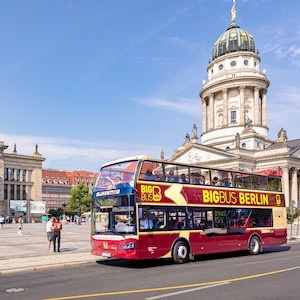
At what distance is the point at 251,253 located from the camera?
2038cm

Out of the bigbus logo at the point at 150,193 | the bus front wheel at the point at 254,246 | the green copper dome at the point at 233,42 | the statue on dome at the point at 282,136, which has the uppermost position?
the green copper dome at the point at 233,42

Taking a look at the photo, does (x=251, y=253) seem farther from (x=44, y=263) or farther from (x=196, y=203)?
(x=44, y=263)

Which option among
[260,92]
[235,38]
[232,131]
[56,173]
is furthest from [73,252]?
[56,173]

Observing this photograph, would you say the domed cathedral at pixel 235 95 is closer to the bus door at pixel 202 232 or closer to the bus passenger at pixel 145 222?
the bus door at pixel 202 232

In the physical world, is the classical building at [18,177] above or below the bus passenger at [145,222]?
above

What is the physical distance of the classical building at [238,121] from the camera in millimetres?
73812

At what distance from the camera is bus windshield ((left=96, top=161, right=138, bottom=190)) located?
621 inches

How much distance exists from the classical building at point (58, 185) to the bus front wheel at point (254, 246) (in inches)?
4908

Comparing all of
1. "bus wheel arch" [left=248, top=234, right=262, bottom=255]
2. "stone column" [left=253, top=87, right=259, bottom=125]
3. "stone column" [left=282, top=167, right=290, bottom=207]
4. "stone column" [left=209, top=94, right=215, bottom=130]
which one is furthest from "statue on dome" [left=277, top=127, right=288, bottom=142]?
"bus wheel arch" [left=248, top=234, right=262, bottom=255]

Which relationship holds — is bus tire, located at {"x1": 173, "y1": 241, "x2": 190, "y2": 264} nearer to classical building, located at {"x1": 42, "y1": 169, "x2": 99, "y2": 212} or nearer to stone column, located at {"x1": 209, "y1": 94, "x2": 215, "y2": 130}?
stone column, located at {"x1": 209, "y1": 94, "x2": 215, "y2": 130}

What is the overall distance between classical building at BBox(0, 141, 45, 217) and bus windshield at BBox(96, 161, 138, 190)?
68.9 m

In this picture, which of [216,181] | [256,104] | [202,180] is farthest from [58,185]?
[202,180]

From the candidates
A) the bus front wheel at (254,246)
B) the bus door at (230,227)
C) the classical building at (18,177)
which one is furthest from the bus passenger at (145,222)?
the classical building at (18,177)

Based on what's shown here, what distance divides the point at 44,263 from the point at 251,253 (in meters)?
10.3
